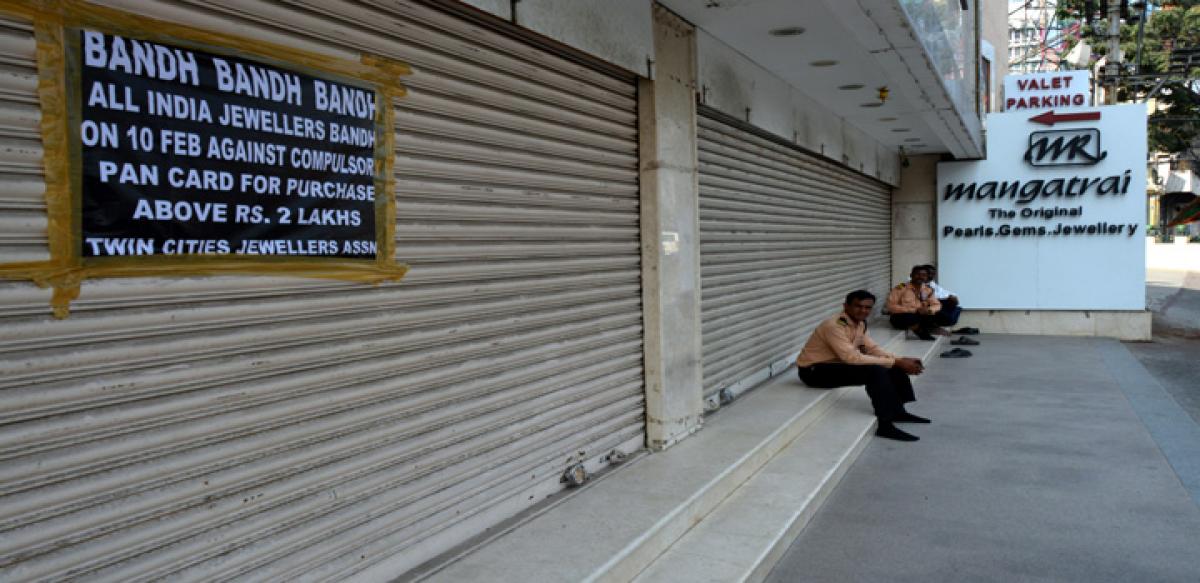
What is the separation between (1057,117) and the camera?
1339cm

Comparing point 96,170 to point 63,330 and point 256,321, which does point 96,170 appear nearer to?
point 63,330

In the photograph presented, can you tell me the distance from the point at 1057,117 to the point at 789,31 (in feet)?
30.8

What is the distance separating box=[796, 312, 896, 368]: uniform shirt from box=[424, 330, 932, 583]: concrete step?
0.96 meters

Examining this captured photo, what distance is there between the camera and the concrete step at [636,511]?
3.29m

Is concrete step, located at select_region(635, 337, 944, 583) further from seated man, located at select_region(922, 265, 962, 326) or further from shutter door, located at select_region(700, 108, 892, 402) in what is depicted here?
seated man, located at select_region(922, 265, 962, 326)

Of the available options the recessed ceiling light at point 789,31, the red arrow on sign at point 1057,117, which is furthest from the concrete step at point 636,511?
the red arrow on sign at point 1057,117

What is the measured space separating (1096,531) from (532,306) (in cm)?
334

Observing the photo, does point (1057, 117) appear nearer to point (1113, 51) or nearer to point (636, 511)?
point (1113, 51)

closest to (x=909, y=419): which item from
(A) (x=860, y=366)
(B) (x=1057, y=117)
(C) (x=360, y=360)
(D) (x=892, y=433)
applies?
(D) (x=892, y=433)

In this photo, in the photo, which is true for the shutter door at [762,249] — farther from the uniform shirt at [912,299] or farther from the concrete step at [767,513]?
the concrete step at [767,513]

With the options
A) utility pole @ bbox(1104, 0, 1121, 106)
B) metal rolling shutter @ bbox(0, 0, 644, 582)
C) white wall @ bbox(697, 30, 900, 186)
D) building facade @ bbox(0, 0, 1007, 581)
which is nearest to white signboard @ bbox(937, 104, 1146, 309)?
white wall @ bbox(697, 30, 900, 186)

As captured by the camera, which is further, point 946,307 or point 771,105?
point 946,307

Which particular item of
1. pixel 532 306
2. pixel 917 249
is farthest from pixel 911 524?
pixel 917 249

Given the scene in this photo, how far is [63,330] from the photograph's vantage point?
219 centimetres
